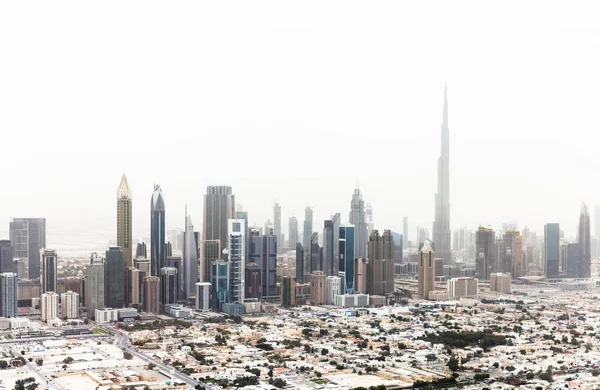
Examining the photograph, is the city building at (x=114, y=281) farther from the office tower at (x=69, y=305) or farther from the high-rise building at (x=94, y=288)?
the office tower at (x=69, y=305)

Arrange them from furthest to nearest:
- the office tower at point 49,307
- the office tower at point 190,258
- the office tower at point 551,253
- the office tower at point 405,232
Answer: the office tower at point 405,232, the office tower at point 551,253, the office tower at point 190,258, the office tower at point 49,307

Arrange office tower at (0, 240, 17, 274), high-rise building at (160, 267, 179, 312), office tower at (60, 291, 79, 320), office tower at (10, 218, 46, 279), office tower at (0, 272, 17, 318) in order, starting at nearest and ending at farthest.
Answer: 1. office tower at (0, 272, 17, 318)
2. office tower at (60, 291, 79, 320)
3. high-rise building at (160, 267, 179, 312)
4. office tower at (0, 240, 17, 274)
5. office tower at (10, 218, 46, 279)

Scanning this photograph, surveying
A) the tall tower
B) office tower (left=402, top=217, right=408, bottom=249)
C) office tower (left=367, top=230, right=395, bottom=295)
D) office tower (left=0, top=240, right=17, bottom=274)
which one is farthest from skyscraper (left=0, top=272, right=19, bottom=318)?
the tall tower

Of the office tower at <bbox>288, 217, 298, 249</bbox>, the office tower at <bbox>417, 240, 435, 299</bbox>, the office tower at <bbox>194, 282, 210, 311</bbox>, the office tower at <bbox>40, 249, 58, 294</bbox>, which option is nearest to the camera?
Result: the office tower at <bbox>40, 249, 58, 294</bbox>

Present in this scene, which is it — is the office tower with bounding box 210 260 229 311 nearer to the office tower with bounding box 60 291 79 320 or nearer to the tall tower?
the office tower with bounding box 60 291 79 320

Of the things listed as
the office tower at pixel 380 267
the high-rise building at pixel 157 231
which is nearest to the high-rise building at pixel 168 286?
the high-rise building at pixel 157 231

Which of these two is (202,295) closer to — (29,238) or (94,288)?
(94,288)

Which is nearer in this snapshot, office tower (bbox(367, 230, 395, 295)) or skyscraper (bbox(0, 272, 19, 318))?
skyscraper (bbox(0, 272, 19, 318))
